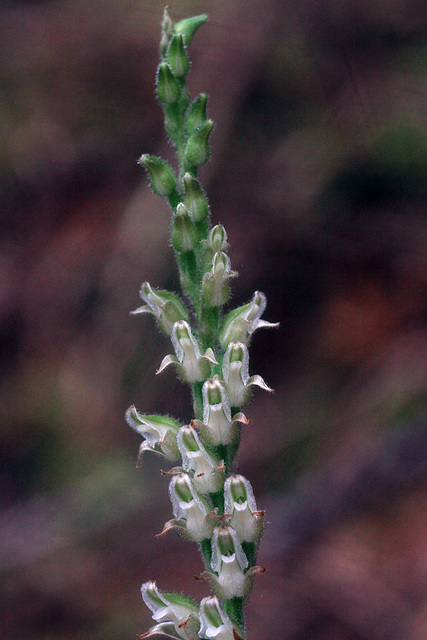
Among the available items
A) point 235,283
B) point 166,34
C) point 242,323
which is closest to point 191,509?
point 242,323

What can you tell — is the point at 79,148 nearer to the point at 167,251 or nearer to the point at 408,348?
the point at 167,251

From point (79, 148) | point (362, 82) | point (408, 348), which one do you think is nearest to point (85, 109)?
point (79, 148)

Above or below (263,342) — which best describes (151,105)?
above

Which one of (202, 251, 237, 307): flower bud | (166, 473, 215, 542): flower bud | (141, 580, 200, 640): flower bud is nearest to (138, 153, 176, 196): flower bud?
(202, 251, 237, 307): flower bud

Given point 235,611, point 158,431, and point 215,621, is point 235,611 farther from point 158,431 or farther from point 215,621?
point 158,431

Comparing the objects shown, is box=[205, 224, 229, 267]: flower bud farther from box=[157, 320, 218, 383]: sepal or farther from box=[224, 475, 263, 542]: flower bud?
box=[224, 475, 263, 542]: flower bud

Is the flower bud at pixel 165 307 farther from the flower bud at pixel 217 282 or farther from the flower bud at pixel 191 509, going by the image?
the flower bud at pixel 191 509
